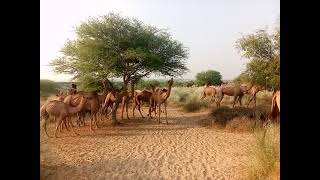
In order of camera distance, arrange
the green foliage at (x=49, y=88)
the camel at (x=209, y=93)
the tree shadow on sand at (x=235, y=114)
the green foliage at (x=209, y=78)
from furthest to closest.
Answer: the green foliage at (x=209, y=78) < the camel at (x=209, y=93) < the green foliage at (x=49, y=88) < the tree shadow on sand at (x=235, y=114)

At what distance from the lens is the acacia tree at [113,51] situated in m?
7.25

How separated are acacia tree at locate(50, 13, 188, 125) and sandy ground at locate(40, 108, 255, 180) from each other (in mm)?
1198

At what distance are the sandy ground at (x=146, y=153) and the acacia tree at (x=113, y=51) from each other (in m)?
1.20

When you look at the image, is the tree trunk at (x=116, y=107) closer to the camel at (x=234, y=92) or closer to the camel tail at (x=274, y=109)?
the camel at (x=234, y=92)

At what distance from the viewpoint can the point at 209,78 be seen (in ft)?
45.7

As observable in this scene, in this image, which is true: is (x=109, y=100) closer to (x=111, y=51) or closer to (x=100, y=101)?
(x=100, y=101)

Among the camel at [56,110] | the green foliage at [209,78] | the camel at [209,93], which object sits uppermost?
the green foliage at [209,78]

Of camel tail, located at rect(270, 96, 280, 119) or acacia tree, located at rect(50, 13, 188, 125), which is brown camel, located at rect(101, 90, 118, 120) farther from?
camel tail, located at rect(270, 96, 280, 119)

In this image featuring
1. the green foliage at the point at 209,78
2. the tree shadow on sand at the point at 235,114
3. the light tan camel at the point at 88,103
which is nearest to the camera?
the light tan camel at the point at 88,103

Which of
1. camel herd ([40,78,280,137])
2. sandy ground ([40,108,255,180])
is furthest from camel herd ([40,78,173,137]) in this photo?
sandy ground ([40,108,255,180])

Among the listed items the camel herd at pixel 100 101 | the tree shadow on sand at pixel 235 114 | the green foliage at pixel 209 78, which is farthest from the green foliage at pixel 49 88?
the green foliage at pixel 209 78

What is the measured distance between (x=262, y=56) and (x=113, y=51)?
11.0 ft

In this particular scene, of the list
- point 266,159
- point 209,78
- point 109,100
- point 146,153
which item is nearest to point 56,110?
point 109,100

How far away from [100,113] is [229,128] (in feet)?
9.14
